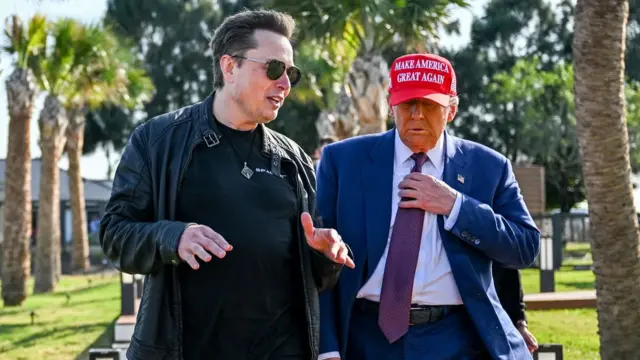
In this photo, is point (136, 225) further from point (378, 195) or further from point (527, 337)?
point (527, 337)

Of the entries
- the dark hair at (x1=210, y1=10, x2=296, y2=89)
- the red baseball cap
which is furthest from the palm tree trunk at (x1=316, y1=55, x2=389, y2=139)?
the dark hair at (x1=210, y1=10, x2=296, y2=89)

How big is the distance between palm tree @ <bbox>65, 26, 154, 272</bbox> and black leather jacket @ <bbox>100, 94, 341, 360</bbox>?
1858 centimetres

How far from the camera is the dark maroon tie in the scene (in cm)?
333

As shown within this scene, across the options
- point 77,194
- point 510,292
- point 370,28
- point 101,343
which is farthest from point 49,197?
point 510,292

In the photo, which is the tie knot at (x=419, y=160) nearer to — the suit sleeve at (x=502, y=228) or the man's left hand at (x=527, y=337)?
the suit sleeve at (x=502, y=228)

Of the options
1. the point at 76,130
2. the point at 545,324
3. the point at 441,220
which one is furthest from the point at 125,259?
the point at 76,130

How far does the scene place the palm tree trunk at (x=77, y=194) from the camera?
1029 inches

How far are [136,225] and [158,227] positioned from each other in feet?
0.36

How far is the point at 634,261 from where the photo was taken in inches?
302

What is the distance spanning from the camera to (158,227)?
2.97 meters

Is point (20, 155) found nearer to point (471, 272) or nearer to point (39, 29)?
point (39, 29)

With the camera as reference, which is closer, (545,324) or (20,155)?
(545,324)

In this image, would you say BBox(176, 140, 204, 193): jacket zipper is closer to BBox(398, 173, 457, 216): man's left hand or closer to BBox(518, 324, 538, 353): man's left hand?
BBox(398, 173, 457, 216): man's left hand

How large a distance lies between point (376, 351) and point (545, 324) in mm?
8486
